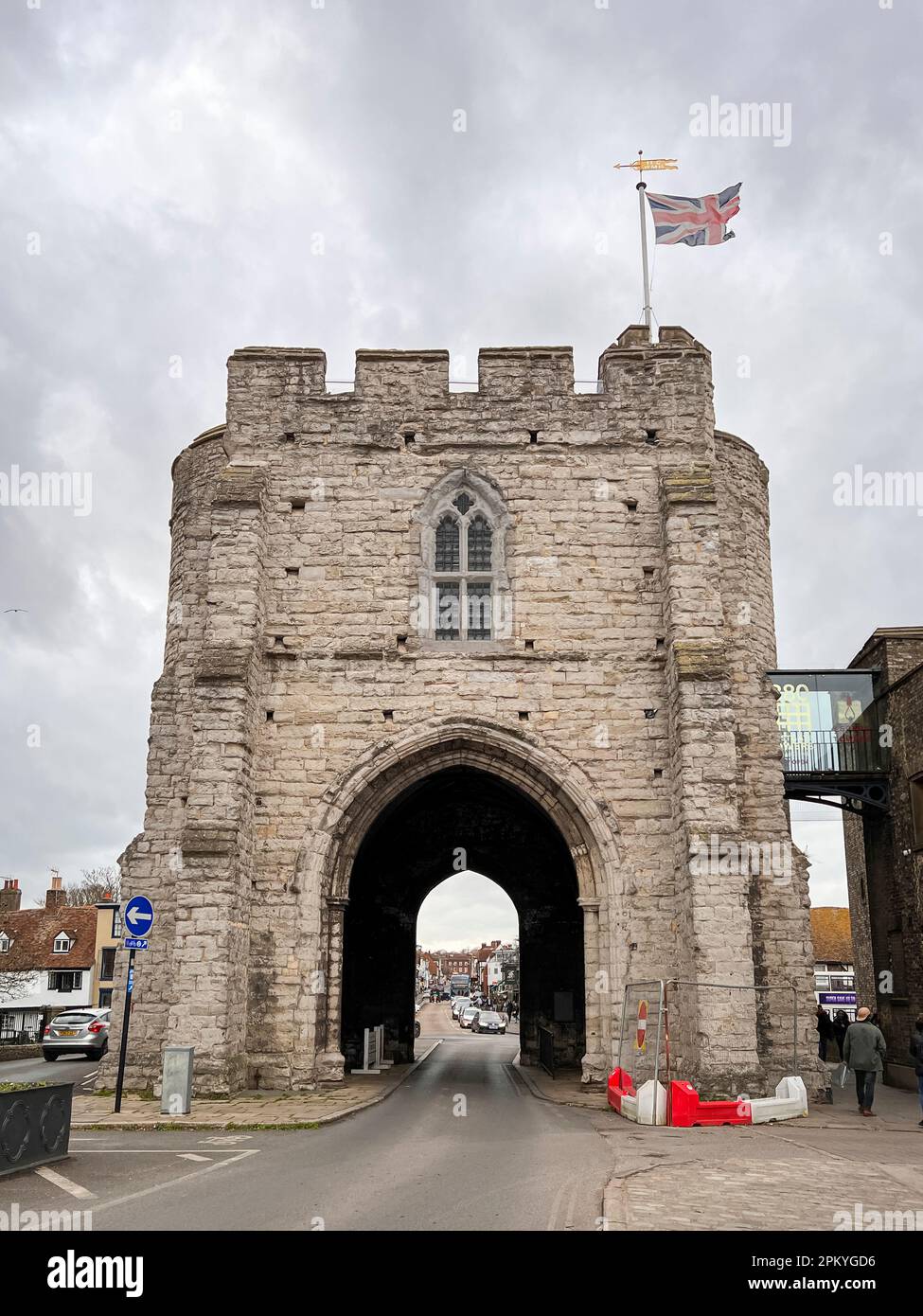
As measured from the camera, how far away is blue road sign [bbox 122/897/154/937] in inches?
442

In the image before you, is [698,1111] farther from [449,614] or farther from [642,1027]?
[449,614]

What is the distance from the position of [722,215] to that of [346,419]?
22.2 ft

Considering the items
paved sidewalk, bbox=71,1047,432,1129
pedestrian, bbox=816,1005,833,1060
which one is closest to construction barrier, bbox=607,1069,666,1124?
paved sidewalk, bbox=71,1047,432,1129

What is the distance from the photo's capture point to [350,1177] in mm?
7230

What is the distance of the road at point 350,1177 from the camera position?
577 centimetres

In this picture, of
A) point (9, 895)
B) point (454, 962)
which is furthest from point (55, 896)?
point (454, 962)

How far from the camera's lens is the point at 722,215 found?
1606 centimetres

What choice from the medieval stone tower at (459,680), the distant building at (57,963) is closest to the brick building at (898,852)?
the medieval stone tower at (459,680)

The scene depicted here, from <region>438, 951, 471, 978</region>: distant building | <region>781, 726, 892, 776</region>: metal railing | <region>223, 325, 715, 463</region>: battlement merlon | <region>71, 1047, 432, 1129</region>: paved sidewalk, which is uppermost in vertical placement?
<region>223, 325, 715, 463</region>: battlement merlon

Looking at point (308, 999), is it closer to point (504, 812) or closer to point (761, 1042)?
point (761, 1042)

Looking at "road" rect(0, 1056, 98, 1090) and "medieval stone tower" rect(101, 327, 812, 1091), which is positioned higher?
"medieval stone tower" rect(101, 327, 812, 1091)

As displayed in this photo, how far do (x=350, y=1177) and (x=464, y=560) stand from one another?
9135mm

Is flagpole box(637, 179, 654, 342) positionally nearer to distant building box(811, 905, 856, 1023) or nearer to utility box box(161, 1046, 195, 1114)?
utility box box(161, 1046, 195, 1114)

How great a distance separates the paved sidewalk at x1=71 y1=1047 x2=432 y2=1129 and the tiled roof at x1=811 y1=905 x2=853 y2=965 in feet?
98.2
